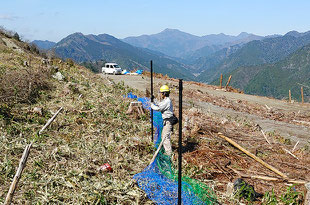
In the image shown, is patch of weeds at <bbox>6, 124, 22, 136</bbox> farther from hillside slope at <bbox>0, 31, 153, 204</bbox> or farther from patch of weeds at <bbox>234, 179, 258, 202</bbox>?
patch of weeds at <bbox>234, 179, 258, 202</bbox>

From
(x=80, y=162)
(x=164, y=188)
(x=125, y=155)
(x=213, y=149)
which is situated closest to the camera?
(x=164, y=188)

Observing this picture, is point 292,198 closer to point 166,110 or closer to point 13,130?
point 166,110

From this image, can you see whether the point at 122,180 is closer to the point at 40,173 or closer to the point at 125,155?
the point at 125,155

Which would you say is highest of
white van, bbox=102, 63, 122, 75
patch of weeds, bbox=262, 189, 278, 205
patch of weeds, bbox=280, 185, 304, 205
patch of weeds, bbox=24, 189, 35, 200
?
white van, bbox=102, 63, 122, 75

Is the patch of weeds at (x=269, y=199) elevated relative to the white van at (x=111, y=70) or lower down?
lower down

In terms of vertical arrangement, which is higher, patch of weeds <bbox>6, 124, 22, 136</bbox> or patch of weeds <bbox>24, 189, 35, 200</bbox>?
patch of weeds <bbox>6, 124, 22, 136</bbox>

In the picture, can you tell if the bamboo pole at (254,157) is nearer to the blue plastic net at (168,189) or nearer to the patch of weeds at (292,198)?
the patch of weeds at (292,198)

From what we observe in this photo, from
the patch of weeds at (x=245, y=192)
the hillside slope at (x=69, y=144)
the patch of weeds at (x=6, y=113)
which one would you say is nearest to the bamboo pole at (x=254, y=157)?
the patch of weeds at (x=245, y=192)

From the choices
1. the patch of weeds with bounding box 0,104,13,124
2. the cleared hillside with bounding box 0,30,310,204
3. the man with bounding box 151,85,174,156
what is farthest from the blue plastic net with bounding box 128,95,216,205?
the patch of weeds with bounding box 0,104,13,124

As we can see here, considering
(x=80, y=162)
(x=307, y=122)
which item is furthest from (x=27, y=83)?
(x=307, y=122)

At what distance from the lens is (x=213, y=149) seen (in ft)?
28.3

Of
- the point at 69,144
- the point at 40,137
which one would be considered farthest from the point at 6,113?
the point at 69,144

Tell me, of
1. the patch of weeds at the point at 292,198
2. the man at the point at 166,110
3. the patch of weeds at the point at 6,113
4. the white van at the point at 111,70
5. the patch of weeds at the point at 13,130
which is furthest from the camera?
the white van at the point at 111,70

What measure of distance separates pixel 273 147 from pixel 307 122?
9.07 metres
